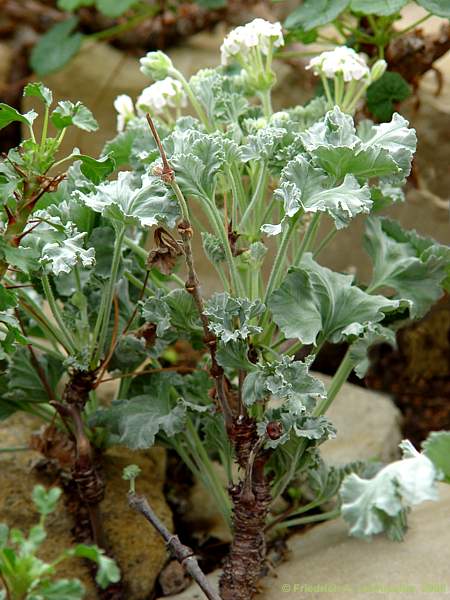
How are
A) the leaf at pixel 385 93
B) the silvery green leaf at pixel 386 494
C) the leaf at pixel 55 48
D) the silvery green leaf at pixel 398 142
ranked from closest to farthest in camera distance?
the silvery green leaf at pixel 386 494, the silvery green leaf at pixel 398 142, the leaf at pixel 385 93, the leaf at pixel 55 48

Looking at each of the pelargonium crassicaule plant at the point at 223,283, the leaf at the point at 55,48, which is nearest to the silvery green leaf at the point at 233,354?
the pelargonium crassicaule plant at the point at 223,283

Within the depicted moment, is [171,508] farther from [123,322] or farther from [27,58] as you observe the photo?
[27,58]

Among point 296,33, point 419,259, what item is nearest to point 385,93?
point 296,33

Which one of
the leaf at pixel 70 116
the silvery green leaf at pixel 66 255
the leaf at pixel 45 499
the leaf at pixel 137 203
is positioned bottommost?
the leaf at pixel 45 499

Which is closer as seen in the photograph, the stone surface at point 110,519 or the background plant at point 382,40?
the stone surface at point 110,519

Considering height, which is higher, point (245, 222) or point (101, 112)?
point (245, 222)

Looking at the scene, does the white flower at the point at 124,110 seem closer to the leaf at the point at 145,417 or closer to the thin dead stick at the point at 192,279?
the thin dead stick at the point at 192,279

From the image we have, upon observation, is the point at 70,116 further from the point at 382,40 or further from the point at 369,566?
the point at 382,40
